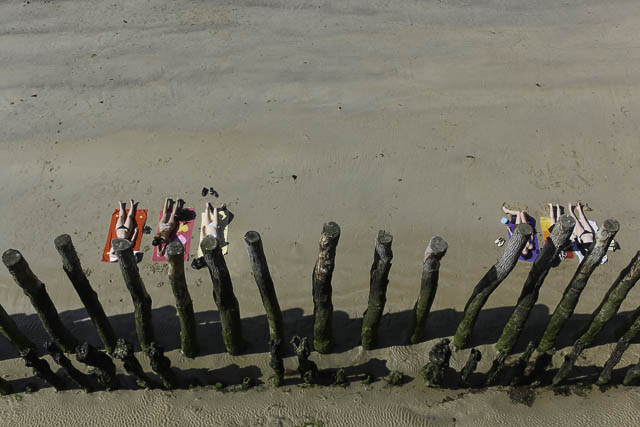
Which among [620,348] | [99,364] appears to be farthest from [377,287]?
[99,364]

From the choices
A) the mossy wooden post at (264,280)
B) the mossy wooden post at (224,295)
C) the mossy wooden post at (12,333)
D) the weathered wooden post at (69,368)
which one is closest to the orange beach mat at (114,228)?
the mossy wooden post at (12,333)

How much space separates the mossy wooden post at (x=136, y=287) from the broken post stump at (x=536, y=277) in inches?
316

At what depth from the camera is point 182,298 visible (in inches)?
446

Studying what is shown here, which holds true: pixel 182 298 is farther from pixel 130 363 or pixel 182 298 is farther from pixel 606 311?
pixel 606 311

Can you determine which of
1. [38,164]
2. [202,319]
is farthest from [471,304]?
[38,164]

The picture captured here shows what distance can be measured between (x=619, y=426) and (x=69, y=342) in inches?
518

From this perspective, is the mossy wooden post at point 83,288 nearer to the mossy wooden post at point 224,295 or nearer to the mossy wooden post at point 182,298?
the mossy wooden post at point 182,298

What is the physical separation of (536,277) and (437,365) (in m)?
2.89

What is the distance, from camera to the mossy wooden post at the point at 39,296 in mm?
10250

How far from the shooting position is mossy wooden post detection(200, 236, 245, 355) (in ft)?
34.0

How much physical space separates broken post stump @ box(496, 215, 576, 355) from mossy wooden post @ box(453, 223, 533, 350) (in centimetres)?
55

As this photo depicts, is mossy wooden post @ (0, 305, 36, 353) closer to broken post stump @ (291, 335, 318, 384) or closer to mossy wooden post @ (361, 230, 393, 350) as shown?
broken post stump @ (291, 335, 318, 384)

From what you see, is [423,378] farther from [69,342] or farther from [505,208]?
[69,342]

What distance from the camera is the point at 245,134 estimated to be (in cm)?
1833
